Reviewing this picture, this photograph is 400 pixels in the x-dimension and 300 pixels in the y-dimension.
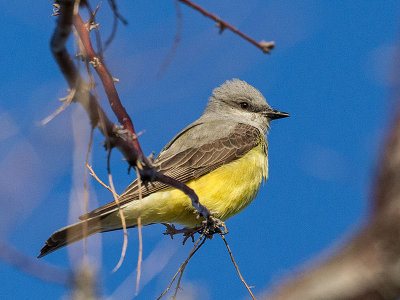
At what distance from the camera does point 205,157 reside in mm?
5293

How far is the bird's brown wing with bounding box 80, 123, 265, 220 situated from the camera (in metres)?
5.06

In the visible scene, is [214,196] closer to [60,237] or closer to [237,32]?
[60,237]

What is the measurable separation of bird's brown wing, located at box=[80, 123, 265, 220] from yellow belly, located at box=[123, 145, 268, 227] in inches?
2.5

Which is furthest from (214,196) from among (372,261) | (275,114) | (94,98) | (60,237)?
(94,98)

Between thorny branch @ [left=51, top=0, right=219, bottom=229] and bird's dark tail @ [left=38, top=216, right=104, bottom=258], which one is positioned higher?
bird's dark tail @ [left=38, top=216, right=104, bottom=258]

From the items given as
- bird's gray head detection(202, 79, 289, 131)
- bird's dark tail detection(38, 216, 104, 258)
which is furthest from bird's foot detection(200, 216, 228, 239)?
bird's gray head detection(202, 79, 289, 131)

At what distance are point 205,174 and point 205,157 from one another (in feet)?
0.74

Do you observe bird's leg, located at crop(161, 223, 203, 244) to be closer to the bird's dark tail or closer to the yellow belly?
the yellow belly

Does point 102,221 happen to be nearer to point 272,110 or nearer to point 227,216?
point 227,216

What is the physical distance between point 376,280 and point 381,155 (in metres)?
0.52

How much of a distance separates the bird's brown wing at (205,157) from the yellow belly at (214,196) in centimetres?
6

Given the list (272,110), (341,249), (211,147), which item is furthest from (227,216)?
(341,249)

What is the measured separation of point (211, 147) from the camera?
17.9ft

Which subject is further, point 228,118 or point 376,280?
point 228,118
